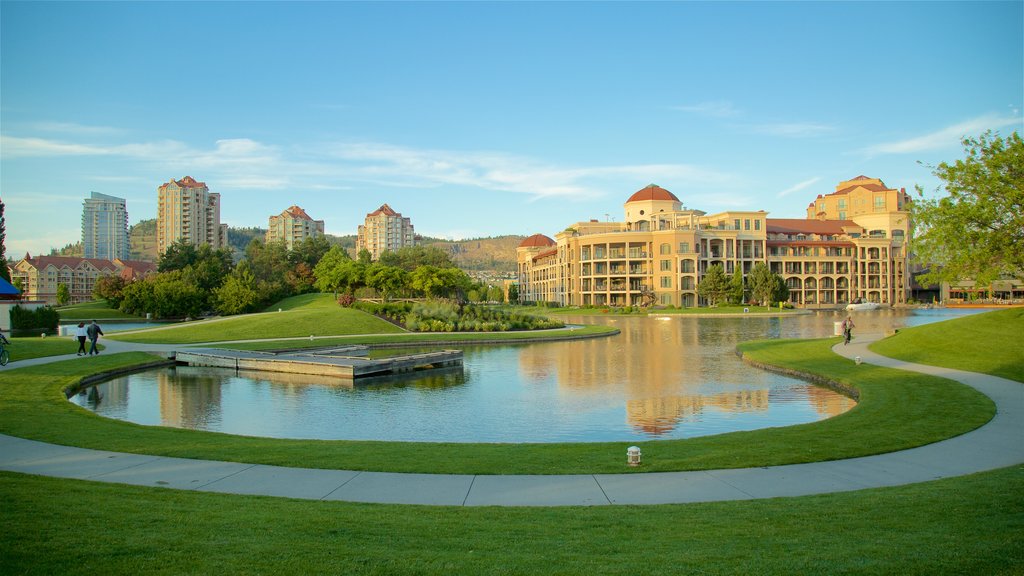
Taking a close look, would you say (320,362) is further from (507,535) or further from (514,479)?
(507,535)

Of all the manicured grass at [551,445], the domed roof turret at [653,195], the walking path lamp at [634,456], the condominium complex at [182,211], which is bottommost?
the manicured grass at [551,445]

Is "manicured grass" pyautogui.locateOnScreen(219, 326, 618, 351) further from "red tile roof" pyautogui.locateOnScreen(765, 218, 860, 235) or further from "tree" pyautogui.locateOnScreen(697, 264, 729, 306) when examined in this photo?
"red tile roof" pyautogui.locateOnScreen(765, 218, 860, 235)

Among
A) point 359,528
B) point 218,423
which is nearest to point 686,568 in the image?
point 359,528

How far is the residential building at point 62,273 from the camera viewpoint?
141 metres

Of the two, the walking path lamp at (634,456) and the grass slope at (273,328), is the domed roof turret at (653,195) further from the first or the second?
the walking path lamp at (634,456)

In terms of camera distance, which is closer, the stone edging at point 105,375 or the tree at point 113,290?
the stone edging at point 105,375

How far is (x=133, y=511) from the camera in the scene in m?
7.37

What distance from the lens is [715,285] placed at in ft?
314

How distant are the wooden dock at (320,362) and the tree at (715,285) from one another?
71.7 metres

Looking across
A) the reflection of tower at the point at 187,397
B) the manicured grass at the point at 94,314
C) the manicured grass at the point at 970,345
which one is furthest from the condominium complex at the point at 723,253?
the reflection of tower at the point at 187,397

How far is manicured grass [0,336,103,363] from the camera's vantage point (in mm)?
28041

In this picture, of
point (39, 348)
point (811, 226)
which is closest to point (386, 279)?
point (39, 348)

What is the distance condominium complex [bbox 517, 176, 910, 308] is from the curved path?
89.4 metres

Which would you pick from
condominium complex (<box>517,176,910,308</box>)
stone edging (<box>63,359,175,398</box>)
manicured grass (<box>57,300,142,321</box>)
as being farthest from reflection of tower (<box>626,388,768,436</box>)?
condominium complex (<box>517,176,910,308</box>)
